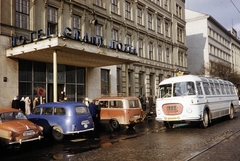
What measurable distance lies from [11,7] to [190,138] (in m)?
13.9

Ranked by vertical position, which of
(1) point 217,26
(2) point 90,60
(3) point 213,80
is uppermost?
(1) point 217,26

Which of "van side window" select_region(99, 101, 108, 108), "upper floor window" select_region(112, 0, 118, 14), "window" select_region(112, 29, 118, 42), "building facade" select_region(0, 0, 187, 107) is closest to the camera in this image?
"van side window" select_region(99, 101, 108, 108)

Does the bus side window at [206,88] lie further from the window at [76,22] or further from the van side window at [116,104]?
the window at [76,22]

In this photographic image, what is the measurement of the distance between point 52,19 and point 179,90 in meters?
11.8

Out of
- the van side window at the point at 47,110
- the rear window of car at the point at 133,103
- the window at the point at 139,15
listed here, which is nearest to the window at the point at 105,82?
the window at the point at 139,15

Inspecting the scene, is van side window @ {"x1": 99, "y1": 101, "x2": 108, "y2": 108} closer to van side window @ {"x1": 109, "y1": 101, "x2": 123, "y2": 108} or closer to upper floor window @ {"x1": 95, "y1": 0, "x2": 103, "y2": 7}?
van side window @ {"x1": 109, "y1": 101, "x2": 123, "y2": 108}

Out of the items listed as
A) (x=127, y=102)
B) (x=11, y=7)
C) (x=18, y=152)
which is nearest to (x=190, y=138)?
(x=127, y=102)

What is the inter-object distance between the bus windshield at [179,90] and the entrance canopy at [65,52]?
5273 mm

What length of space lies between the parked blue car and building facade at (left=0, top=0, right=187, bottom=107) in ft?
10.0

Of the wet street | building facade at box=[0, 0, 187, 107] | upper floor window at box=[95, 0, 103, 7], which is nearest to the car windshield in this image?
the wet street

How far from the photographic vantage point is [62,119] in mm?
12102

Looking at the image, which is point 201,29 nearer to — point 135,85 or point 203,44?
point 203,44

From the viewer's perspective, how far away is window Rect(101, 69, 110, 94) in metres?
26.0

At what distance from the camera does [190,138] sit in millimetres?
11523
